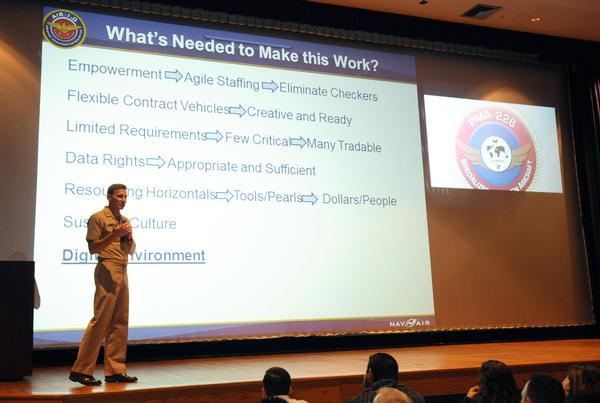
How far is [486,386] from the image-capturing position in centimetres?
213

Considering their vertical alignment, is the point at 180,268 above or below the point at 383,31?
below

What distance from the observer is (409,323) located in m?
5.24

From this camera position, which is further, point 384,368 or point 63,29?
point 63,29

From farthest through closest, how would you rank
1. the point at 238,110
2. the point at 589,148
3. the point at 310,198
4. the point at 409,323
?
the point at 589,148, the point at 409,323, the point at 310,198, the point at 238,110

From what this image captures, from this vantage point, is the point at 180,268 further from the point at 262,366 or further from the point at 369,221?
the point at 369,221

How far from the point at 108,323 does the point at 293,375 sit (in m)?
0.96

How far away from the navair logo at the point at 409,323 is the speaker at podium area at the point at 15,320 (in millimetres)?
2734

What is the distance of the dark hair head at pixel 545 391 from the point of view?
1.86 meters

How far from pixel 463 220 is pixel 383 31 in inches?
69.7

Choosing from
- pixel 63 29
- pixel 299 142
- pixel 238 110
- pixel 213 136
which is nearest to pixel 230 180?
pixel 213 136

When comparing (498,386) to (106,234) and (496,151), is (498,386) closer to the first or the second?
(106,234)

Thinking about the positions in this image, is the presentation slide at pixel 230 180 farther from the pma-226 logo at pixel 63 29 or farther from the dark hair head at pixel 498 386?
the dark hair head at pixel 498 386

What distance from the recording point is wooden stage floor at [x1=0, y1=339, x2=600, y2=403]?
9.77 ft

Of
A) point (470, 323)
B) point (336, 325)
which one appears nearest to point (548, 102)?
point (470, 323)
